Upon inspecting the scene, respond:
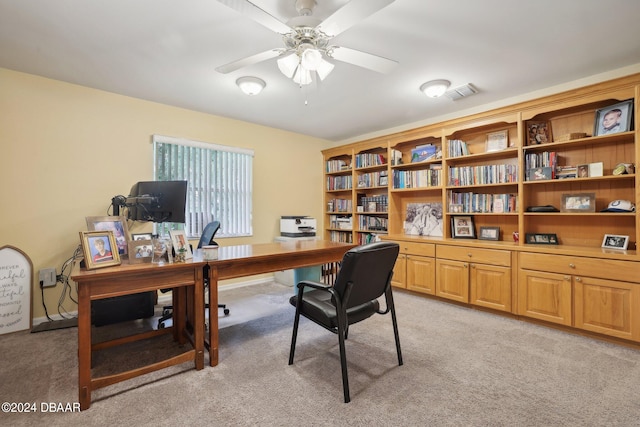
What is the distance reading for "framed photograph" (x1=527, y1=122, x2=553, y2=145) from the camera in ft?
9.91

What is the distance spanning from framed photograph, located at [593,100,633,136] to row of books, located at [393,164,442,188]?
4.92 ft

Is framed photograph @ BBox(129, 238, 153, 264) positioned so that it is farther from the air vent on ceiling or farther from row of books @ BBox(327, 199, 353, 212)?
row of books @ BBox(327, 199, 353, 212)

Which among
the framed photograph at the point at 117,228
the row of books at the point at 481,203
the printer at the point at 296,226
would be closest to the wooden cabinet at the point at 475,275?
the row of books at the point at 481,203

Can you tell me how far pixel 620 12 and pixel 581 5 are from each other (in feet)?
1.00

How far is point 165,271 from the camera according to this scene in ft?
5.96

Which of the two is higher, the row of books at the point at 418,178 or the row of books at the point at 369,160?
the row of books at the point at 369,160

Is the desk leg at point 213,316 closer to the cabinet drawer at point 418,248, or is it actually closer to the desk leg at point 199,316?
the desk leg at point 199,316

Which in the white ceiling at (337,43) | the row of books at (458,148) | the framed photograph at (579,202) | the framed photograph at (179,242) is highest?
the white ceiling at (337,43)

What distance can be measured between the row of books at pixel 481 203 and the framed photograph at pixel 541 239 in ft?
1.01

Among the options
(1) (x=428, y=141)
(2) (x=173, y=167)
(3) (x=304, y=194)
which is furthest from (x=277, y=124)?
(1) (x=428, y=141)

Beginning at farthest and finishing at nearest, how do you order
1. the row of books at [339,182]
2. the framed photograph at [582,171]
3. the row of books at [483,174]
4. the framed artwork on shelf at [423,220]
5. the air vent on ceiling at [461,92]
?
the row of books at [339,182] → the framed artwork on shelf at [423,220] → the row of books at [483,174] → the air vent on ceiling at [461,92] → the framed photograph at [582,171]

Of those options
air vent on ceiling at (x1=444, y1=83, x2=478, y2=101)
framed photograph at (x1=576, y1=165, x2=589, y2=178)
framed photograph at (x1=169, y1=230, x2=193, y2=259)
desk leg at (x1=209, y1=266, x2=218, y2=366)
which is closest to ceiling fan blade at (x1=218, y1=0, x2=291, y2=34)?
framed photograph at (x1=169, y1=230, x2=193, y2=259)

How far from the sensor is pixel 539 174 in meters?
2.92

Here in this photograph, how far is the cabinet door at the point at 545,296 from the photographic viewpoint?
8.48ft
